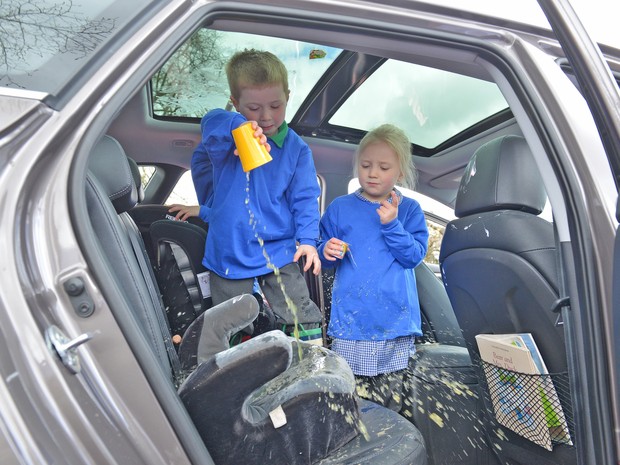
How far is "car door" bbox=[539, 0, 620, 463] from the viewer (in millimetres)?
903

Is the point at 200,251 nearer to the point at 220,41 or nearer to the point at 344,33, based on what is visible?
the point at 220,41

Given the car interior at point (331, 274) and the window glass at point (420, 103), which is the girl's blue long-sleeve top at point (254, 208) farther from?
the window glass at point (420, 103)

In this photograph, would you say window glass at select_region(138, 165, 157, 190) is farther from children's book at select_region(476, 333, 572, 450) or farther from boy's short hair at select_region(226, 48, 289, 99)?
children's book at select_region(476, 333, 572, 450)

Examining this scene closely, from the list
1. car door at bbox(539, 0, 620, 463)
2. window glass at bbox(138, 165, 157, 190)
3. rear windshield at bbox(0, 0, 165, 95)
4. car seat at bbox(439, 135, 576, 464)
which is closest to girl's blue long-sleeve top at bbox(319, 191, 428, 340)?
car seat at bbox(439, 135, 576, 464)

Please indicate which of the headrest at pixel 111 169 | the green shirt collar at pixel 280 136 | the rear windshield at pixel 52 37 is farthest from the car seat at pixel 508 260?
the rear windshield at pixel 52 37

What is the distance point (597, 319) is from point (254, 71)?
1389 millimetres

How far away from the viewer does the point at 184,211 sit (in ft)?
8.01

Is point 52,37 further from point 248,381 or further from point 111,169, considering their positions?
point 248,381

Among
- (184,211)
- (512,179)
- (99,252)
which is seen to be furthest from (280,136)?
(99,252)

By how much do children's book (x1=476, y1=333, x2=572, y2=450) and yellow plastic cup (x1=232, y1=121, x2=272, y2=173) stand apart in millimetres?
886

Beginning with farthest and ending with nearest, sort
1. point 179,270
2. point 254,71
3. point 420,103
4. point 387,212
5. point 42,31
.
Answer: point 420,103
point 179,270
point 387,212
point 254,71
point 42,31

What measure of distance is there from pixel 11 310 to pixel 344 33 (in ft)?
2.61

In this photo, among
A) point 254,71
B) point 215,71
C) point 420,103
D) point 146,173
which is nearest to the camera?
point 254,71

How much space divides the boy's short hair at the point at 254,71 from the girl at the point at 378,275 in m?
0.52
